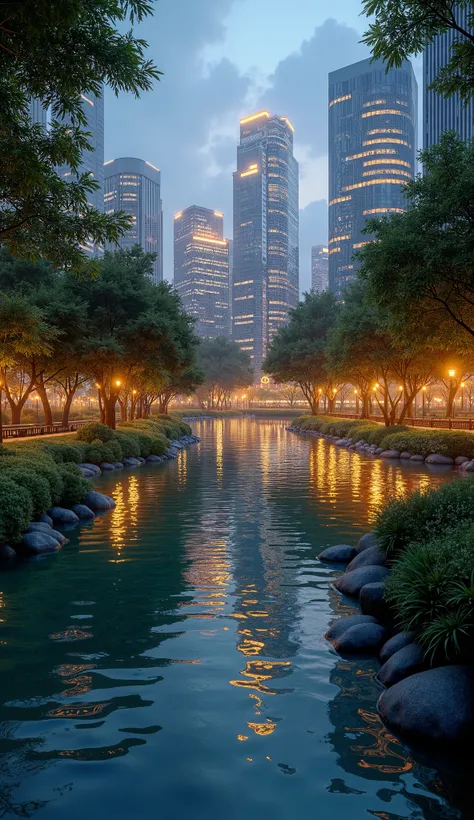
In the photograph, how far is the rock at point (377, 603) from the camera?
26.8ft

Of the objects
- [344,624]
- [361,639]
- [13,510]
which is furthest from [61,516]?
[361,639]

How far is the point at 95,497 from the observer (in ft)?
58.5

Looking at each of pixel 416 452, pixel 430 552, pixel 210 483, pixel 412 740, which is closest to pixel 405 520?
pixel 430 552

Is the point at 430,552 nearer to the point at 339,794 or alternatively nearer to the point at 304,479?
the point at 339,794

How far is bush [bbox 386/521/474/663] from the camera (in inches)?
233

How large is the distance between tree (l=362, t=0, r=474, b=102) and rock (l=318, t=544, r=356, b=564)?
28.0ft

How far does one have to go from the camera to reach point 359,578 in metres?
9.47

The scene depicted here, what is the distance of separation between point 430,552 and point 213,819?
406 centimetres

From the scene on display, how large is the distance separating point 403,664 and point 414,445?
93.7 feet

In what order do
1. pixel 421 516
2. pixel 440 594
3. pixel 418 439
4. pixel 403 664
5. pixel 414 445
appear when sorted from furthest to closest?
1. pixel 418 439
2. pixel 414 445
3. pixel 421 516
4. pixel 440 594
5. pixel 403 664

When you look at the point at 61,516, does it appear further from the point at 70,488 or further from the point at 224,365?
the point at 224,365

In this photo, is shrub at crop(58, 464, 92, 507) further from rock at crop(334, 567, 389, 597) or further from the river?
rock at crop(334, 567, 389, 597)

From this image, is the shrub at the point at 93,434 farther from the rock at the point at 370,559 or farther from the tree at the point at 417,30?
the tree at the point at 417,30

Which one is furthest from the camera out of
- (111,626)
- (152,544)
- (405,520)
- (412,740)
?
(152,544)
